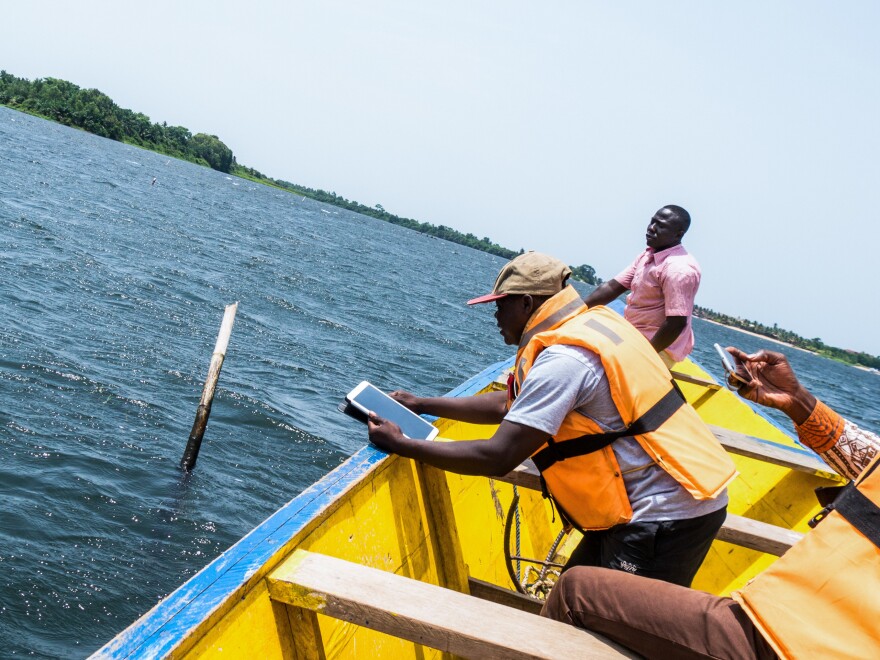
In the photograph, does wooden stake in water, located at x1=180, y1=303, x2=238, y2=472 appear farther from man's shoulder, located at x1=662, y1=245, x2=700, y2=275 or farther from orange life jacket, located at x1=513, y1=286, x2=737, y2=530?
orange life jacket, located at x1=513, y1=286, x2=737, y2=530

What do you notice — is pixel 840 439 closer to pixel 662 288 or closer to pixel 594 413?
pixel 594 413

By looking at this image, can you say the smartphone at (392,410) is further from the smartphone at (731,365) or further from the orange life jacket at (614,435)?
the smartphone at (731,365)

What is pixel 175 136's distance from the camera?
15075cm

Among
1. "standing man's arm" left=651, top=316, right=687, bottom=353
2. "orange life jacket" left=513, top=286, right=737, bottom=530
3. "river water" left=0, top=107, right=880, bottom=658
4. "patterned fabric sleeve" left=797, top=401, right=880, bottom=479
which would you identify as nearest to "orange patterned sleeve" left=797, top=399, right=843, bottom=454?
"patterned fabric sleeve" left=797, top=401, right=880, bottom=479

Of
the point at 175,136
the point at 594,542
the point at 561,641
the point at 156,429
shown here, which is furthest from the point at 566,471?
the point at 175,136

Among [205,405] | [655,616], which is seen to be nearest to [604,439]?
[655,616]

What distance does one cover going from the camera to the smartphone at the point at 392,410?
3.54 meters

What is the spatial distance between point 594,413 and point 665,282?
362 centimetres

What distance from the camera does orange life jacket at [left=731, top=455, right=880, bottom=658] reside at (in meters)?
1.59

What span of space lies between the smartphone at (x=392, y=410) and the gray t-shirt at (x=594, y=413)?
1.07 meters

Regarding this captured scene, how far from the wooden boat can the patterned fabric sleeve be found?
2.70 feet

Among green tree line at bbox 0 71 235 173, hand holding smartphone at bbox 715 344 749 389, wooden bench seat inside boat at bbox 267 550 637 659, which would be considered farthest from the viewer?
green tree line at bbox 0 71 235 173

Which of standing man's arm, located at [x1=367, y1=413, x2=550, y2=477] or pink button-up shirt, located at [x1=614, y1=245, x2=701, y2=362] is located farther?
pink button-up shirt, located at [x1=614, y1=245, x2=701, y2=362]

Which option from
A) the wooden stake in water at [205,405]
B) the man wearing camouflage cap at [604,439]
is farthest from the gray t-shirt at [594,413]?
the wooden stake in water at [205,405]
